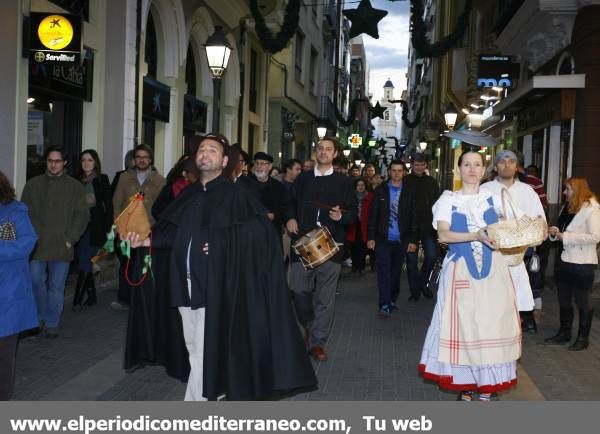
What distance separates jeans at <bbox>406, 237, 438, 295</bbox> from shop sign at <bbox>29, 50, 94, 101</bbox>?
A: 5261 millimetres

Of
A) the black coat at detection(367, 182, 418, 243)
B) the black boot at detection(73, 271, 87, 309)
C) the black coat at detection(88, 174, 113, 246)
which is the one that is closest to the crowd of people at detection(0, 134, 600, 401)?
the black coat at detection(88, 174, 113, 246)

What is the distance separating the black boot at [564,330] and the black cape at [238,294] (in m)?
4.27

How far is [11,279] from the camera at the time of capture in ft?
17.2

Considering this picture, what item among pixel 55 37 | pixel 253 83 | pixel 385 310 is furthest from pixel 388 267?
pixel 253 83

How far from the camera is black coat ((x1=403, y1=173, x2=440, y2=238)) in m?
11.4

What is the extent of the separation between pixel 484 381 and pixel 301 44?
2771 centimetres

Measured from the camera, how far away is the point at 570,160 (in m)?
15.5

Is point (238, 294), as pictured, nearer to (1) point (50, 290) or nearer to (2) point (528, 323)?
(1) point (50, 290)

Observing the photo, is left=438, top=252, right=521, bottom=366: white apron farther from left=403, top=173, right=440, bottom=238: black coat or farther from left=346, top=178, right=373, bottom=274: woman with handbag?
left=346, top=178, right=373, bottom=274: woman with handbag

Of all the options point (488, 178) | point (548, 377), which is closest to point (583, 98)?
point (488, 178)

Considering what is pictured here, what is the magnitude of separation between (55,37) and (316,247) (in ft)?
16.5

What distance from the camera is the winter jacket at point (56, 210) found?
8.05 metres

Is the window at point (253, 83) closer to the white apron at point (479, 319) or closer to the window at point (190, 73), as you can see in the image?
the window at point (190, 73)

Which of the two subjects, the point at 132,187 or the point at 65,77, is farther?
the point at 65,77
